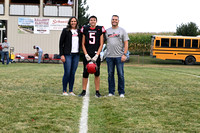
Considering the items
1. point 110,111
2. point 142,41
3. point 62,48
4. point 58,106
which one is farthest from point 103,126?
point 142,41

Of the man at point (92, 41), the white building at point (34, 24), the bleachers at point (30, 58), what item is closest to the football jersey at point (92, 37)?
the man at point (92, 41)

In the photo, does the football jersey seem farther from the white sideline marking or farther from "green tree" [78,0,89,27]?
"green tree" [78,0,89,27]

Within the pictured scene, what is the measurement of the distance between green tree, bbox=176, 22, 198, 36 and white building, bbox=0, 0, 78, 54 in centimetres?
2118

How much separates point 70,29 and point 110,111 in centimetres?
262

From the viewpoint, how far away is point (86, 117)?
5406 millimetres

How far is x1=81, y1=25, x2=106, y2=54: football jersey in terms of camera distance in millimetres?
7516

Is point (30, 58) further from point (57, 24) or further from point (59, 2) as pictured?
point (59, 2)

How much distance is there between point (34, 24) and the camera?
33719 millimetres

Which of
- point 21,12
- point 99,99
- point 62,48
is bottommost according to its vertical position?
point 99,99

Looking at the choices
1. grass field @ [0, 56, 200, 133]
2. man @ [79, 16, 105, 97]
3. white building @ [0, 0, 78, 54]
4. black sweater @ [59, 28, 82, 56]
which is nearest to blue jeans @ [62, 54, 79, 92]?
black sweater @ [59, 28, 82, 56]

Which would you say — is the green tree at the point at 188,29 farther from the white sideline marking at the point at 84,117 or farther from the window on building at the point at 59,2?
the white sideline marking at the point at 84,117

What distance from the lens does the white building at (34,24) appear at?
33.7 m

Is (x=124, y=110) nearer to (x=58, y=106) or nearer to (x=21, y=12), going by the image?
(x=58, y=106)

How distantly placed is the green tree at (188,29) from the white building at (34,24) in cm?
2118
